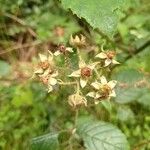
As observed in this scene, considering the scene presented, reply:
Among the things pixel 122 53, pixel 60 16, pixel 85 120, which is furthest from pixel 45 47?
pixel 85 120

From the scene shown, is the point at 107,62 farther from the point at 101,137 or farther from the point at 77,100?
the point at 101,137

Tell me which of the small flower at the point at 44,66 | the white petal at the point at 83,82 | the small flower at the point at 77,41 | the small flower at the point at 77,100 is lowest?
the small flower at the point at 77,100

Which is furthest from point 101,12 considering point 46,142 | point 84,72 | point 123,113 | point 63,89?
point 123,113

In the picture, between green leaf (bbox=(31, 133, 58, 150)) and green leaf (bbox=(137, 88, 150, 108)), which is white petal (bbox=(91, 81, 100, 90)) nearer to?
green leaf (bbox=(31, 133, 58, 150))

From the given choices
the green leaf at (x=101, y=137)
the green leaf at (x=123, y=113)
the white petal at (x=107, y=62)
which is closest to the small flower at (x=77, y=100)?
the white petal at (x=107, y=62)

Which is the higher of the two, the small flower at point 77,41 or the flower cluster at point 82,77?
the small flower at point 77,41

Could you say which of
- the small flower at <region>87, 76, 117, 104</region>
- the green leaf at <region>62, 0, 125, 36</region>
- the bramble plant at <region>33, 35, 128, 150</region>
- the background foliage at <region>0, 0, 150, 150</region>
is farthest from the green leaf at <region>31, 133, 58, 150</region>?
the green leaf at <region>62, 0, 125, 36</region>

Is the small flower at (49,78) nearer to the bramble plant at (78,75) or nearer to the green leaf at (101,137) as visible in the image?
the bramble plant at (78,75)
